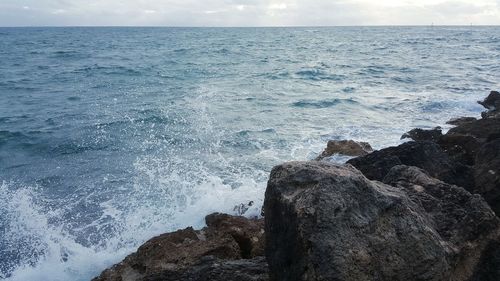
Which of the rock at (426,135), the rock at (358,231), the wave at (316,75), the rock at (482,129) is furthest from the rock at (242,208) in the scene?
the wave at (316,75)

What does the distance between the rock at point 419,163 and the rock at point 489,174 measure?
146 mm

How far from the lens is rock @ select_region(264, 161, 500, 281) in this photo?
3211mm

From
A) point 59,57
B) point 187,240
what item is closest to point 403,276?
point 187,240

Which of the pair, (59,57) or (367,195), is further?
(59,57)

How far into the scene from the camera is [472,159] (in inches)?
323

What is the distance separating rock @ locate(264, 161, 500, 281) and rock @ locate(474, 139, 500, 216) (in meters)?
1.70

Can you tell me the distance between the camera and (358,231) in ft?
10.9

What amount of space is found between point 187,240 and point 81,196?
15.4ft

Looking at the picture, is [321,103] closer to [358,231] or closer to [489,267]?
[489,267]

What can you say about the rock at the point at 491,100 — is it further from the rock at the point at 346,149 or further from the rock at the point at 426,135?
the rock at the point at 346,149

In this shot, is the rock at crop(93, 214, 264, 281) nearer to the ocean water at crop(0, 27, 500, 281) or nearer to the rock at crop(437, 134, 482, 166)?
the ocean water at crop(0, 27, 500, 281)

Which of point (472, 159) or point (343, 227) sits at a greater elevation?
point (343, 227)

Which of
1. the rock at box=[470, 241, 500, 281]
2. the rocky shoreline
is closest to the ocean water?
the rocky shoreline

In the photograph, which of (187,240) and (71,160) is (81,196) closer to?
(71,160)
